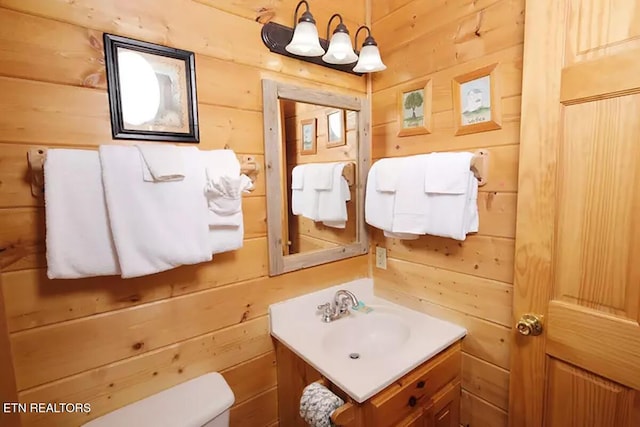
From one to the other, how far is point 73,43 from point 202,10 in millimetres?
402

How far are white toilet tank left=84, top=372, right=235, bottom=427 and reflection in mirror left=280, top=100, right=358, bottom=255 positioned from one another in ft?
1.84

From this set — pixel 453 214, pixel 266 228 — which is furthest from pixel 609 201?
pixel 266 228

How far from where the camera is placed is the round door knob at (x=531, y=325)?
3.13ft

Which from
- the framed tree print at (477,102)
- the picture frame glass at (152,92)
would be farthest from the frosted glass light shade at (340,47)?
the picture frame glass at (152,92)

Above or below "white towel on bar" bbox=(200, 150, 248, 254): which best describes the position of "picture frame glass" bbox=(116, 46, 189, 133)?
above

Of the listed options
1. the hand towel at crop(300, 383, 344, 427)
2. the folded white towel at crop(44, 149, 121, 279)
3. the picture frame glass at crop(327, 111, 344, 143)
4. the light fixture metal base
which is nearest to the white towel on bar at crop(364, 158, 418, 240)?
the picture frame glass at crop(327, 111, 344, 143)

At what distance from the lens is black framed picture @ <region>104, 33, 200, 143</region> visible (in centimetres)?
88

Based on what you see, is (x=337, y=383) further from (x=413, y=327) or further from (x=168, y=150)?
(x=168, y=150)

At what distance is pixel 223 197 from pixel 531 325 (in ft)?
3.49

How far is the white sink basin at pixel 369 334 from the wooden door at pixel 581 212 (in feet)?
1.57

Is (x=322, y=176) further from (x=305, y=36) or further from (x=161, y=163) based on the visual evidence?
(x=161, y=163)

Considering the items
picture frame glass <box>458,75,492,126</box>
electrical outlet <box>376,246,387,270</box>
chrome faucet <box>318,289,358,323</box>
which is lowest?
chrome faucet <box>318,289,358,323</box>

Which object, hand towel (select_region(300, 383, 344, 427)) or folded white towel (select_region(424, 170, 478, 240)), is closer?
hand towel (select_region(300, 383, 344, 427))

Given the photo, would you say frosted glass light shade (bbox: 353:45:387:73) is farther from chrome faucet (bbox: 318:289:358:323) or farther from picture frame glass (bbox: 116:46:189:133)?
chrome faucet (bbox: 318:289:358:323)
